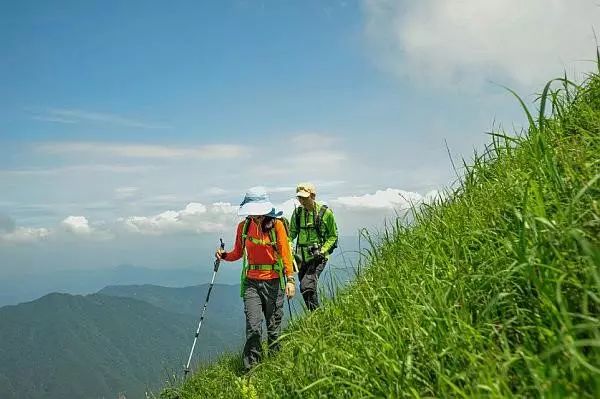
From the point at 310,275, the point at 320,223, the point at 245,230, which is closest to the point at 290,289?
the point at 245,230

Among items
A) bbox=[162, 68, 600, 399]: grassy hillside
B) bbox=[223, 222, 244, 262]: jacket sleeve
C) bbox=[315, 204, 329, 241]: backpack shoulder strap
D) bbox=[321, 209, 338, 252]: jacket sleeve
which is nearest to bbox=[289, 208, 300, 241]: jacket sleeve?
bbox=[315, 204, 329, 241]: backpack shoulder strap

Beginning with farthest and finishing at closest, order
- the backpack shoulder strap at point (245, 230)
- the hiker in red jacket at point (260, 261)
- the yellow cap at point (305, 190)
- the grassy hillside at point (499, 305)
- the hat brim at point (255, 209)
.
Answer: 1. the yellow cap at point (305, 190)
2. the backpack shoulder strap at point (245, 230)
3. the hiker in red jacket at point (260, 261)
4. the hat brim at point (255, 209)
5. the grassy hillside at point (499, 305)

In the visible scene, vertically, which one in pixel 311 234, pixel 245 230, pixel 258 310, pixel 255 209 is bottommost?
pixel 258 310

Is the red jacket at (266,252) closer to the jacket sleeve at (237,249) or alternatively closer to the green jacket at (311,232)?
the jacket sleeve at (237,249)

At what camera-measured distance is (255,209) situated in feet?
31.9

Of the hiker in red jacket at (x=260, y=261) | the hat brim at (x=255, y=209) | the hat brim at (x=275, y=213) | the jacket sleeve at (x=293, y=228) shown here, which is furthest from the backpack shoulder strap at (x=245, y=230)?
the jacket sleeve at (x=293, y=228)

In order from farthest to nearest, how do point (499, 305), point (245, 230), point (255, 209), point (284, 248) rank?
point (245, 230)
point (284, 248)
point (255, 209)
point (499, 305)

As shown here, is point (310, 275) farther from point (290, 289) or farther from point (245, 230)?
point (245, 230)

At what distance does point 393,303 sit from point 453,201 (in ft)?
6.59

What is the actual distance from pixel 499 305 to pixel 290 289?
7.09 meters

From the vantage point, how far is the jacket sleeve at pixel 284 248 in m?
9.91

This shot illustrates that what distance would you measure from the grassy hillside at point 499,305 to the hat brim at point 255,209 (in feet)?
15.5

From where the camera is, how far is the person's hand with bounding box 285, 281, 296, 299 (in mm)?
9688

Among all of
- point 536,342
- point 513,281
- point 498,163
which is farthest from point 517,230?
point 498,163
